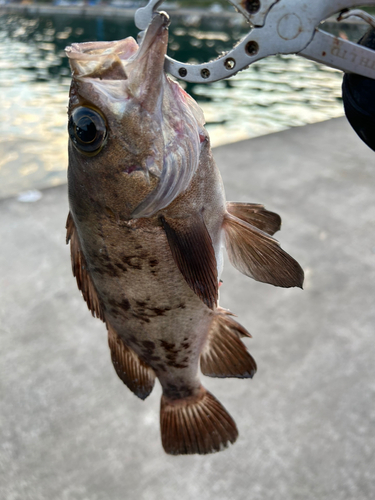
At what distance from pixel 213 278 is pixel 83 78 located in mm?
652

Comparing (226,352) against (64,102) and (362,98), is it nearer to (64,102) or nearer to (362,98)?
(362,98)

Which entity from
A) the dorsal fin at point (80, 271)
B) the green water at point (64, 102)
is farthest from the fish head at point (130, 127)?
the green water at point (64, 102)

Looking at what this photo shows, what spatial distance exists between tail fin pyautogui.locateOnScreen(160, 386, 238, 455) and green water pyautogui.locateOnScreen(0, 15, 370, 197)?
6.87 m

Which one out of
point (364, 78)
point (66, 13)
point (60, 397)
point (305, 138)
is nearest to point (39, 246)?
point (60, 397)

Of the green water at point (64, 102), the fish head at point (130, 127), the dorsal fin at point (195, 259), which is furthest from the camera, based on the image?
the green water at point (64, 102)

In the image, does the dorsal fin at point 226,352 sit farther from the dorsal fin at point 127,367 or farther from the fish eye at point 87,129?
the fish eye at point 87,129

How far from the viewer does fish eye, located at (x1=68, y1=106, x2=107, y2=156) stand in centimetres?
114

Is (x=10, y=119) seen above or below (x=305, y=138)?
below

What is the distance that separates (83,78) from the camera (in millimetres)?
1125

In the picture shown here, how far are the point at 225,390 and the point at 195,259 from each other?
2245 mm

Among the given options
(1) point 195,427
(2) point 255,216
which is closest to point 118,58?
(2) point 255,216

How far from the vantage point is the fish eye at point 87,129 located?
114cm

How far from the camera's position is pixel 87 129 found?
3.79 ft

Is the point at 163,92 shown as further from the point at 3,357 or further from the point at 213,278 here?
the point at 3,357
